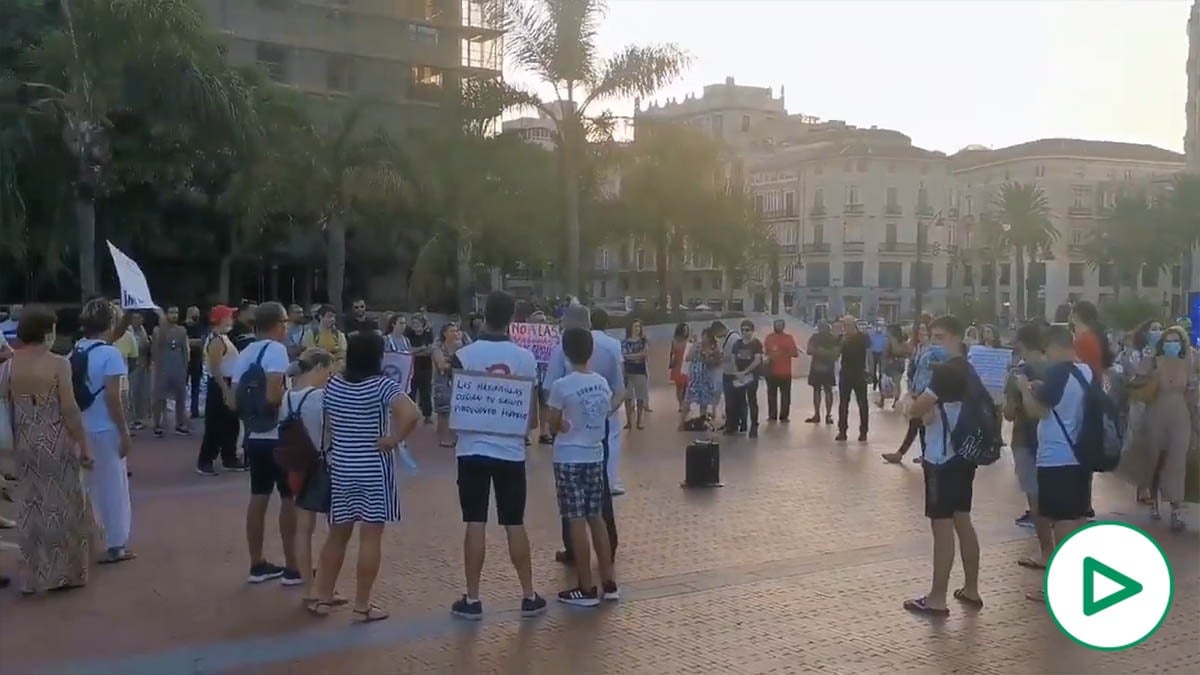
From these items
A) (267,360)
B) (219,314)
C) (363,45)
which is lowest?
(267,360)

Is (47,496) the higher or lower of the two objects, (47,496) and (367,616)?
the higher

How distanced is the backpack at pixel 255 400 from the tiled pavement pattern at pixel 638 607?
1.10 m

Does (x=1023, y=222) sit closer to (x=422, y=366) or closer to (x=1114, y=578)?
(x=422, y=366)

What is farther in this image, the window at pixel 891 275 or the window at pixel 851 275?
the window at pixel 891 275

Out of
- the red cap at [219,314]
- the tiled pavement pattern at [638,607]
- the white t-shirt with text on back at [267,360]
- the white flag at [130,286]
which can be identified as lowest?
the tiled pavement pattern at [638,607]

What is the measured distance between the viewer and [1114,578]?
3643 millimetres

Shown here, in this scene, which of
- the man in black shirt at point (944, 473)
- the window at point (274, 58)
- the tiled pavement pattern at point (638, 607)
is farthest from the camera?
the window at point (274, 58)

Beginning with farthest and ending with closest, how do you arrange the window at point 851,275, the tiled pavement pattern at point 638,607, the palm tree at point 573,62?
the window at point 851,275 < the palm tree at point 573,62 < the tiled pavement pattern at point 638,607

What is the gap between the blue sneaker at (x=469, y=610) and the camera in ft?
23.0

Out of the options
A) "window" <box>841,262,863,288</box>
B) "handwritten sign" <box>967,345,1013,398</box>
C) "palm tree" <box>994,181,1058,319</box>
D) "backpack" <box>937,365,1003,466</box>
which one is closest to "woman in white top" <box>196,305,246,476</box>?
"backpack" <box>937,365,1003,466</box>

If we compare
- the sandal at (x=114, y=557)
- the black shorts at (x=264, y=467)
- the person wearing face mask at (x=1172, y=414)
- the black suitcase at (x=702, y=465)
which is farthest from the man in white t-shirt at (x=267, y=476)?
the person wearing face mask at (x=1172, y=414)

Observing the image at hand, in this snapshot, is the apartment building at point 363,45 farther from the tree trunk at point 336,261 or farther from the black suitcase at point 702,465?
the black suitcase at point 702,465

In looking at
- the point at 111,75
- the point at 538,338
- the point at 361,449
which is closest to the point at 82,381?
the point at 361,449

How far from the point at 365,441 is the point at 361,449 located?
5 centimetres
